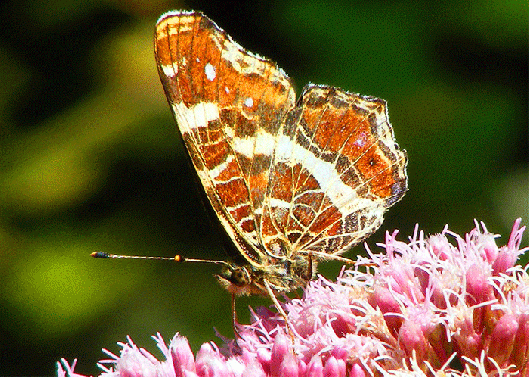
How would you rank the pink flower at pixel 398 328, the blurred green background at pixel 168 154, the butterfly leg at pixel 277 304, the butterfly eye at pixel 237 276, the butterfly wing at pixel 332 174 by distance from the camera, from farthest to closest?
the blurred green background at pixel 168 154
the butterfly wing at pixel 332 174
the butterfly eye at pixel 237 276
the butterfly leg at pixel 277 304
the pink flower at pixel 398 328

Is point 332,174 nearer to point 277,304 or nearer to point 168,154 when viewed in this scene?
point 277,304

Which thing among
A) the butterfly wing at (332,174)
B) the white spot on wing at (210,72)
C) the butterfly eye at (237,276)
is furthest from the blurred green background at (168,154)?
the white spot on wing at (210,72)

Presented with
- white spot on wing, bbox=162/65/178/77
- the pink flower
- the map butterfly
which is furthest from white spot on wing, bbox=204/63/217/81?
the pink flower

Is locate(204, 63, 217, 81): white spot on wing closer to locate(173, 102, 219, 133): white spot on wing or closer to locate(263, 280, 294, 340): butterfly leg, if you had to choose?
locate(173, 102, 219, 133): white spot on wing

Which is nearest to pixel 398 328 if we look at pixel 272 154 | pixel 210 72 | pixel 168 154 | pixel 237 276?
pixel 237 276

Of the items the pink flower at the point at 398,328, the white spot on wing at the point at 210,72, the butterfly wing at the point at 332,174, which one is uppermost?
the white spot on wing at the point at 210,72

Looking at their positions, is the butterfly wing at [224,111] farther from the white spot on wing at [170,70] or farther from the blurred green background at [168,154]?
the blurred green background at [168,154]
